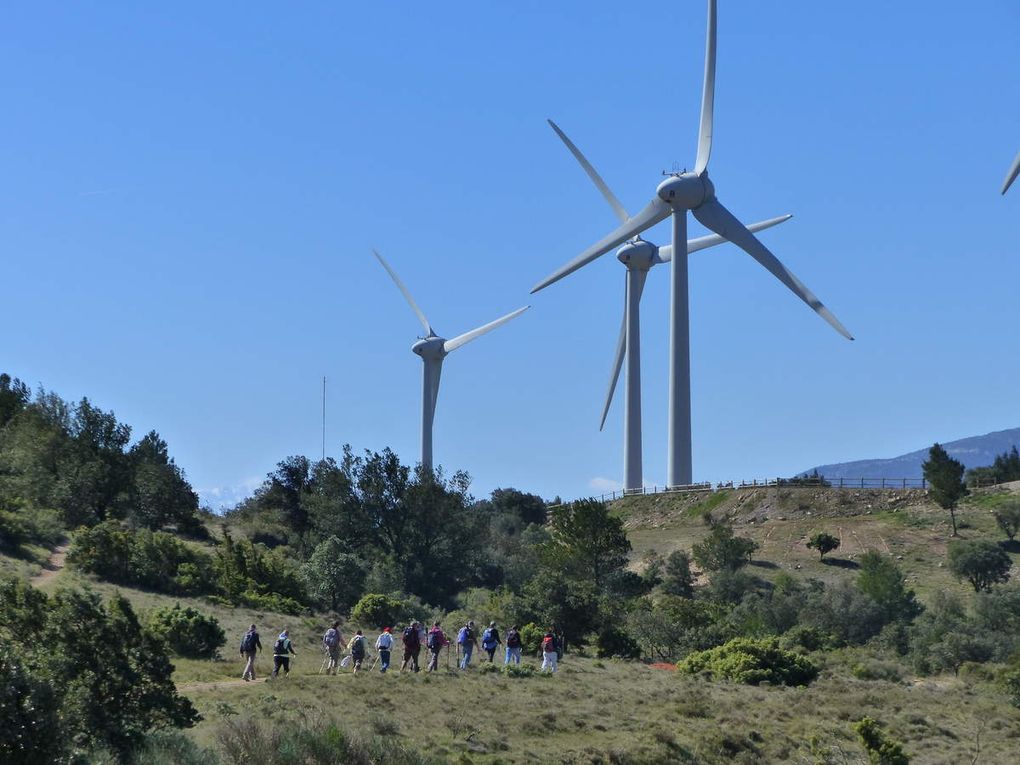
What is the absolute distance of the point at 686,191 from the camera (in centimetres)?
11531

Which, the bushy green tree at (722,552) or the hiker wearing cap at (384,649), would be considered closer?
the hiker wearing cap at (384,649)

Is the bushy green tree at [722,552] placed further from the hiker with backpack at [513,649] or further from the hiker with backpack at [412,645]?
the hiker with backpack at [412,645]

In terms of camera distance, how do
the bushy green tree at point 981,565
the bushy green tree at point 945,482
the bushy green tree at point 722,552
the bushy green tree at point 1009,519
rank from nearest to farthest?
the bushy green tree at point 981,565 < the bushy green tree at point 722,552 < the bushy green tree at point 1009,519 < the bushy green tree at point 945,482

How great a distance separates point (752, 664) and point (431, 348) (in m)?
85.9

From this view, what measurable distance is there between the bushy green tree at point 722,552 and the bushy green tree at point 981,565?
13527mm

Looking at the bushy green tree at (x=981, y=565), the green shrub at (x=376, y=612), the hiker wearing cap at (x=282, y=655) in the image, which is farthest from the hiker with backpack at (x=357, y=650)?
the bushy green tree at (x=981, y=565)

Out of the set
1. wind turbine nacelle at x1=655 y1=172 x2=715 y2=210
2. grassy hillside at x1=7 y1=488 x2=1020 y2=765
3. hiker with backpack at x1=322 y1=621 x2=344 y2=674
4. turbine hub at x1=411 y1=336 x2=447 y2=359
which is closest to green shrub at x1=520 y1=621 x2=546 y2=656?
grassy hillside at x1=7 y1=488 x2=1020 y2=765

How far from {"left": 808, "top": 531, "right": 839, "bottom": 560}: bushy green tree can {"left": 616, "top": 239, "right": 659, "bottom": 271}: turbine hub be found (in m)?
41.9

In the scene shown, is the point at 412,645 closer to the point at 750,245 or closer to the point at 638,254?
the point at 750,245

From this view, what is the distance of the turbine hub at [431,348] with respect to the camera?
136 metres

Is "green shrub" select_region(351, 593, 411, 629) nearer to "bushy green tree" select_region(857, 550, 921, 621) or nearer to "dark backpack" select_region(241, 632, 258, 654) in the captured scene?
"dark backpack" select_region(241, 632, 258, 654)

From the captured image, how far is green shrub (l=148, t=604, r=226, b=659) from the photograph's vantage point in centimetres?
4669

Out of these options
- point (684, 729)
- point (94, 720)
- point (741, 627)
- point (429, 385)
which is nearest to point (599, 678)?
point (684, 729)

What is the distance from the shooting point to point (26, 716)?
28906 millimetres
